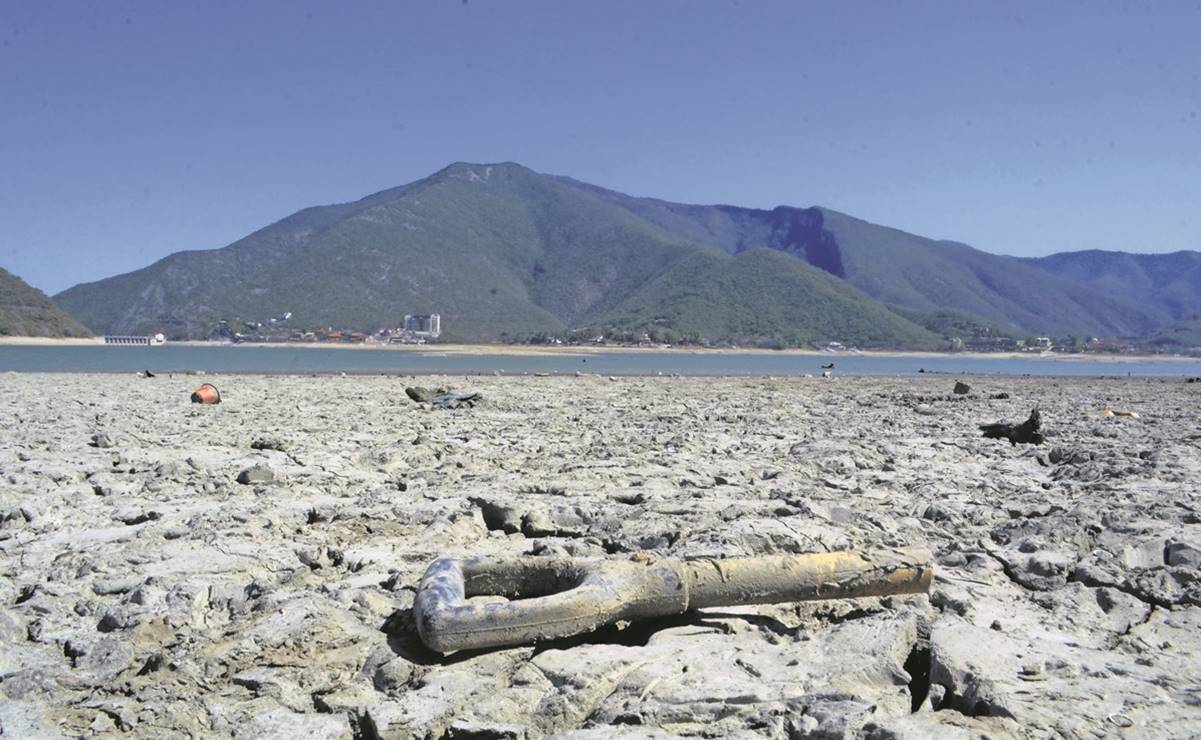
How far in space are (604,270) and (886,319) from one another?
63.3 m

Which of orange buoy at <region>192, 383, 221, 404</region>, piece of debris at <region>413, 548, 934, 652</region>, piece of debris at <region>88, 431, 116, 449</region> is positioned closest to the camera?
piece of debris at <region>413, 548, 934, 652</region>

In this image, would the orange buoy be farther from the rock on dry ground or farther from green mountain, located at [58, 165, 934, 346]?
green mountain, located at [58, 165, 934, 346]

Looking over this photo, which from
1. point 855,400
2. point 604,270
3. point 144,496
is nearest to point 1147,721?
point 144,496

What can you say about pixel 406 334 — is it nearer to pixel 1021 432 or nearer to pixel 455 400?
pixel 455 400

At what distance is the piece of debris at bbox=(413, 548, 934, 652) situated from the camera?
294 cm

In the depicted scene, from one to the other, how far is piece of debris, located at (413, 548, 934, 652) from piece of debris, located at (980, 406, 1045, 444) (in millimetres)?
6354

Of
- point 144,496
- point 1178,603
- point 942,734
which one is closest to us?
point 942,734

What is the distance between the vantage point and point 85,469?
6383 mm

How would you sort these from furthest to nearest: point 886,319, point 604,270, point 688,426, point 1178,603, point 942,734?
point 604,270 → point 886,319 → point 688,426 → point 1178,603 → point 942,734

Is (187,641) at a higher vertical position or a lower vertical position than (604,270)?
lower

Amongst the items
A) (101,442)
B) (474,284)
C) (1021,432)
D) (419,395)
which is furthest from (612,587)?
(474,284)

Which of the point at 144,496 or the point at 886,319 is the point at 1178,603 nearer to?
the point at 144,496

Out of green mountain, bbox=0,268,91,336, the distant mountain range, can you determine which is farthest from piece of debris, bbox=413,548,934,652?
the distant mountain range

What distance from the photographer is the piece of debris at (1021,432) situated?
905 cm
